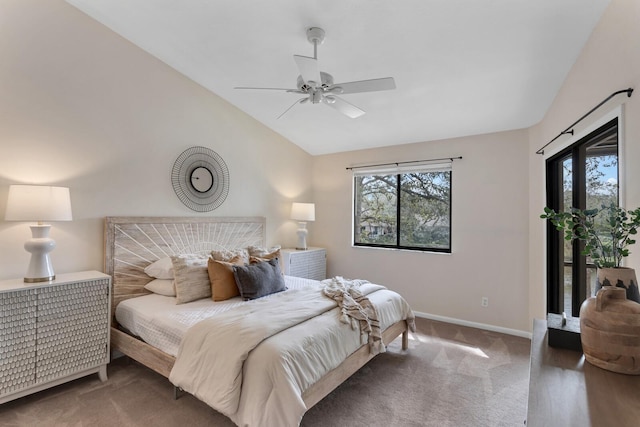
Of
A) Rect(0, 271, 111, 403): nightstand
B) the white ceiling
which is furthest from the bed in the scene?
the white ceiling

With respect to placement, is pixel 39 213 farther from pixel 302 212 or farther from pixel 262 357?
pixel 302 212

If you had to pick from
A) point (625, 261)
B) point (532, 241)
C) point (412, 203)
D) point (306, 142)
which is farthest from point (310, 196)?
point (625, 261)

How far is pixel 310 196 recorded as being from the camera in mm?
5445

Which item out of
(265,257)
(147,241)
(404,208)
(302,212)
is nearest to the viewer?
(147,241)

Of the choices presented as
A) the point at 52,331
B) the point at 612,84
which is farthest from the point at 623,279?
the point at 52,331

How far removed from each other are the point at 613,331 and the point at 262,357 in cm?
158

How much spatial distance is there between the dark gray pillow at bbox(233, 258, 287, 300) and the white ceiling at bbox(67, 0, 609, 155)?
6.46ft

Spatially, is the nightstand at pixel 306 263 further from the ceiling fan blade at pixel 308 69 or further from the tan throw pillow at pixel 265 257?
the ceiling fan blade at pixel 308 69

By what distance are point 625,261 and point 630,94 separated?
0.90m

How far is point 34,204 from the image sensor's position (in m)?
2.30

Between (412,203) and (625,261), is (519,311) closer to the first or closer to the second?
(412,203)

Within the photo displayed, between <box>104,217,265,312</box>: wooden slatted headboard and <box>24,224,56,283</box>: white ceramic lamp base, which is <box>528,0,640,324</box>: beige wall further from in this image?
<box>24,224,56,283</box>: white ceramic lamp base

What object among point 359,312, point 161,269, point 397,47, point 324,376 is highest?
point 397,47

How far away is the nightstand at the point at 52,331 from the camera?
7.04 ft
